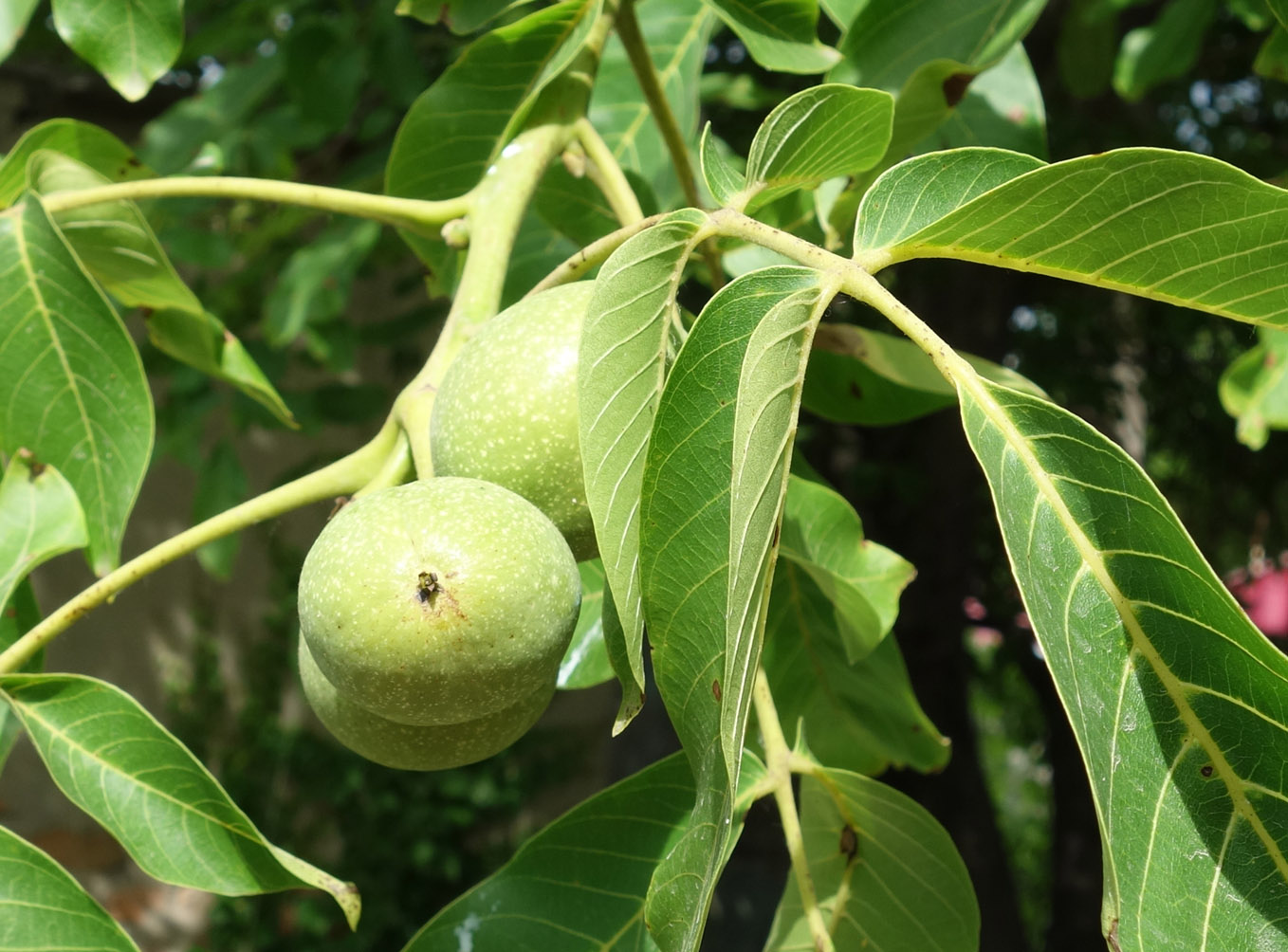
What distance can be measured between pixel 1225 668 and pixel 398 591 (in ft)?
1.34

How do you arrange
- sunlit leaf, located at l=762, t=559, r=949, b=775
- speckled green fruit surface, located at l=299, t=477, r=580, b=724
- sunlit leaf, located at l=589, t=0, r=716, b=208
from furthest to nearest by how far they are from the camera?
sunlit leaf, located at l=589, t=0, r=716, b=208 < sunlit leaf, located at l=762, t=559, r=949, b=775 < speckled green fruit surface, located at l=299, t=477, r=580, b=724

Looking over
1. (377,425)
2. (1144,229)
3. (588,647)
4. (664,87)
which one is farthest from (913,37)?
(377,425)

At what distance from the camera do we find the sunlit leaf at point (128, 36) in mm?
1060

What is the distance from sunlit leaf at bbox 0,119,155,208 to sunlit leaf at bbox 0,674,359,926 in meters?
0.49

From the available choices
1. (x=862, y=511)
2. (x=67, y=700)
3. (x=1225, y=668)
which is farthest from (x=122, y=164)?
(x=862, y=511)

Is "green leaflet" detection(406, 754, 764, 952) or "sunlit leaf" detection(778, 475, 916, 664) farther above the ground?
"sunlit leaf" detection(778, 475, 916, 664)

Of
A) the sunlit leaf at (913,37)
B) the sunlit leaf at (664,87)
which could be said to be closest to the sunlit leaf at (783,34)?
the sunlit leaf at (913,37)

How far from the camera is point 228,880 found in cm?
76

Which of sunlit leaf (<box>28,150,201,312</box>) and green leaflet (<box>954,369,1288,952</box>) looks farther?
sunlit leaf (<box>28,150,201,312</box>)

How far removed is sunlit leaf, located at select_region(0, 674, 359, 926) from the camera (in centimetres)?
76

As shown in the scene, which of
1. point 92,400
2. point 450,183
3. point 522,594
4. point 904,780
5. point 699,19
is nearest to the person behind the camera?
point 522,594

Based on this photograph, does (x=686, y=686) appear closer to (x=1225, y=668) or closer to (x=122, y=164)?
(x=1225, y=668)

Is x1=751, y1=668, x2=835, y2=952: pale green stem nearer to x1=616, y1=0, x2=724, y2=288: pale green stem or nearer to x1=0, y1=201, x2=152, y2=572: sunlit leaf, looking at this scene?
x1=616, y1=0, x2=724, y2=288: pale green stem

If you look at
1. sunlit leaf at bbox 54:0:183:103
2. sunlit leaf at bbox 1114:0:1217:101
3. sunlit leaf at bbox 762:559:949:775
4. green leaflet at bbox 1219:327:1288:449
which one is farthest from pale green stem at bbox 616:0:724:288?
sunlit leaf at bbox 1114:0:1217:101
